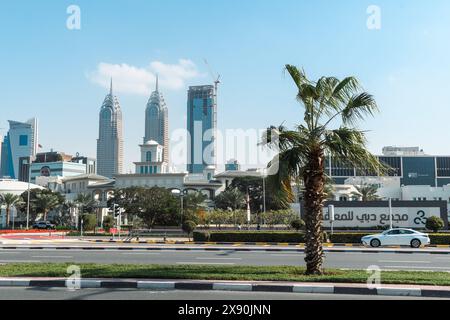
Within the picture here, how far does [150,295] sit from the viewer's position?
428 inches

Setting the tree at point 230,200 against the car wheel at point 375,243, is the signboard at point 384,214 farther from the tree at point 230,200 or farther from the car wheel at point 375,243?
the tree at point 230,200

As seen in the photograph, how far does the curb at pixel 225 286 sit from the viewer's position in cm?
1098

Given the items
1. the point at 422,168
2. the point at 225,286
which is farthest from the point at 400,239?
the point at 422,168

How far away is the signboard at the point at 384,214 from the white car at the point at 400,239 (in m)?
12.0

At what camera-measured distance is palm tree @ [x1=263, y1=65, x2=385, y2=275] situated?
13.5 metres

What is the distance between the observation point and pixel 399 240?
1125 inches

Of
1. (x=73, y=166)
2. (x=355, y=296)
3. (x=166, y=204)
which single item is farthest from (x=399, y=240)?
(x=73, y=166)

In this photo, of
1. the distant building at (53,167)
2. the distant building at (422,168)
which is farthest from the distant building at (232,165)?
the distant building at (53,167)

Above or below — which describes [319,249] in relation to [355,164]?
below

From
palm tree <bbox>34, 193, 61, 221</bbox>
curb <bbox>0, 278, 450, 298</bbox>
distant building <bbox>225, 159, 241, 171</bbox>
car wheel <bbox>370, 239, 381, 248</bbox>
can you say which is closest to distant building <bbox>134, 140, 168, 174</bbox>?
distant building <bbox>225, 159, 241, 171</bbox>

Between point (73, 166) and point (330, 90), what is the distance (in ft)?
568

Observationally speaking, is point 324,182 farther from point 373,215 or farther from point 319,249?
point 373,215

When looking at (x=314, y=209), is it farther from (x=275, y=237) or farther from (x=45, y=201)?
(x=45, y=201)

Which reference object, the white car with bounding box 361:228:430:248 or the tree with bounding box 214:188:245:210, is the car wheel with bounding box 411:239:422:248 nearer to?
the white car with bounding box 361:228:430:248
